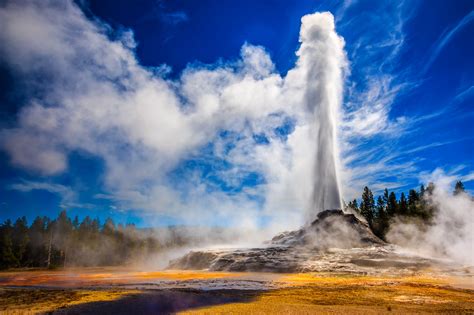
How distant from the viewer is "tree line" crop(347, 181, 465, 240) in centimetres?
6097

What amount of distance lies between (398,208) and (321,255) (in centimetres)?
4113

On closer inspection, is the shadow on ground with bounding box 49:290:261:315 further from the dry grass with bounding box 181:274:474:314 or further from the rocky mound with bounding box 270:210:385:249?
the rocky mound with bounding box 270:210:385:249

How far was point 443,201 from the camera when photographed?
6056cm

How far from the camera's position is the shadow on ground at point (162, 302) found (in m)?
13.4

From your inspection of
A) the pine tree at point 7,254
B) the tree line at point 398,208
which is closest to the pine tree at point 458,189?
the tree line at point 398,208

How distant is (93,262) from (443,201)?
81.8m

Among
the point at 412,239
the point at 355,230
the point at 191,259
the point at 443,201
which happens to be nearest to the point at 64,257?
the point at 191,259

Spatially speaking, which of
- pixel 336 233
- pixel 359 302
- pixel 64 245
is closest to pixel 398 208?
pixel 336 233

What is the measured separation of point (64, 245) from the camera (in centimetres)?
7288

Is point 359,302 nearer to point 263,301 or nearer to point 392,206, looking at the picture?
point 263,301

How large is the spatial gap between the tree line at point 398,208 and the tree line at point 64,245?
61.6 meters

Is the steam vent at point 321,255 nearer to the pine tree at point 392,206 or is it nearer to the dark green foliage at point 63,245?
the pine tree at point 392,206

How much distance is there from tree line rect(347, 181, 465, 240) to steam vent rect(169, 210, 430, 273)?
69.7ft

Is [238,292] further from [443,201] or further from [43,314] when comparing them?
[443,201]
